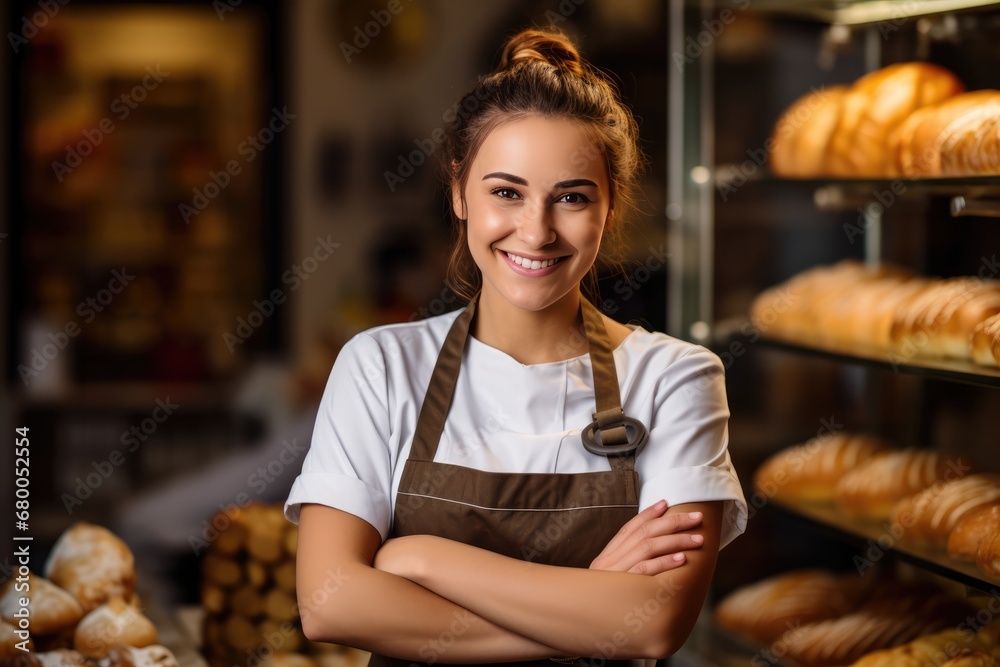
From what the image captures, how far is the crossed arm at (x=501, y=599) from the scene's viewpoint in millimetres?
1275

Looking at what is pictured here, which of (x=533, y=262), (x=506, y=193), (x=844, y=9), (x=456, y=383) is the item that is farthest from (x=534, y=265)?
(x=844, y=9)

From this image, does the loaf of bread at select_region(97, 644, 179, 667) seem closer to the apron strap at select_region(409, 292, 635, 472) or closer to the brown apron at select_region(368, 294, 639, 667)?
the brown apron at select_region(368, 294, 639, 667)

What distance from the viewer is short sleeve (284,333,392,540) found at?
4.52 feet

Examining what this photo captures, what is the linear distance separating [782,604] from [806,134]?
118 cm

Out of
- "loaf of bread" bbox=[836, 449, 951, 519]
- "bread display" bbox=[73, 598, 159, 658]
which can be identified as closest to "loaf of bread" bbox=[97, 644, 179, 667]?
"bread display" bbox=[73, 598, 159, 658]

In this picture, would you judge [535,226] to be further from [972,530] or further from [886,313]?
[886,313]

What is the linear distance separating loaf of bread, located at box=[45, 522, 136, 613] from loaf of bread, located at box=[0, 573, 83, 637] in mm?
21

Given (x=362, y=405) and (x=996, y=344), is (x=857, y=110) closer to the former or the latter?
(x=996, y=344)

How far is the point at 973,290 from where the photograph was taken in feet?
7.11

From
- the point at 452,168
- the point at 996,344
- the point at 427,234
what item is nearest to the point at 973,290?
the point at 996,344

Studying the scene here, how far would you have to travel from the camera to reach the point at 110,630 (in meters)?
1.60

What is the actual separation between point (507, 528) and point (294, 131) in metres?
2.98

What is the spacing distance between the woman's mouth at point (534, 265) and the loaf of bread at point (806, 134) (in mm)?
1392

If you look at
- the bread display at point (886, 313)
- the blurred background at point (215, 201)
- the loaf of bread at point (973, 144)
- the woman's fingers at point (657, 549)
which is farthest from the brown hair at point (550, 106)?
the blurred background at point (215, 201)
